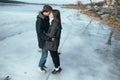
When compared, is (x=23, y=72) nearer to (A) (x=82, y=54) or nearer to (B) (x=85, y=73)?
(B) (x=85, y=73)

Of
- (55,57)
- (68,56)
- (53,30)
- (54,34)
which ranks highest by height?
(53,30)

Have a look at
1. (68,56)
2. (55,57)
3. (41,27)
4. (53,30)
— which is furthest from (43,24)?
(68,56)

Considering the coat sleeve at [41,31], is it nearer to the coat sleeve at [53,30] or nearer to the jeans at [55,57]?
the coat sleeve at [53,30]

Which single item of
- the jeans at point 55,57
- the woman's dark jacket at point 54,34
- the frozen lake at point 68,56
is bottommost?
the frozen lake at point 68,56

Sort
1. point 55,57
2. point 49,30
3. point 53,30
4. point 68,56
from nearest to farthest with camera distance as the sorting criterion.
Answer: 1. point 53,30
2. point 49,30
3. point 55,57
4. point 68,56

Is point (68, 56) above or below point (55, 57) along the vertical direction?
below

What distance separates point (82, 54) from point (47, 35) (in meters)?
3.20

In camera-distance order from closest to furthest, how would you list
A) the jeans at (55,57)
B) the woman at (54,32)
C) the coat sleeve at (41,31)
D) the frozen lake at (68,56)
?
the woman at (54,32)
the coat sleeve at (41,31)
the jeans at (55,57)
the frozen lake at (68,56)

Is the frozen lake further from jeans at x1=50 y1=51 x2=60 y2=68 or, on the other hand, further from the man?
the man

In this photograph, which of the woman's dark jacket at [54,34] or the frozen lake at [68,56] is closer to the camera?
the woman's dark jacket at [54,34]

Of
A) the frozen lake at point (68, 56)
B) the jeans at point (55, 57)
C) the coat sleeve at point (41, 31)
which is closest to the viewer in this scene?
the coat sleeve at point (41, 31)

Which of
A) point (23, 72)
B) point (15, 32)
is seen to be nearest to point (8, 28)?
point (15, 32)

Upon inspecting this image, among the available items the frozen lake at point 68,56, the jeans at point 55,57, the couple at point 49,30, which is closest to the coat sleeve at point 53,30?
the couple at point 49,30

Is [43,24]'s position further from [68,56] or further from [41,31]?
[68,56]
